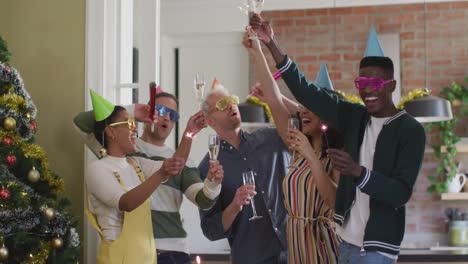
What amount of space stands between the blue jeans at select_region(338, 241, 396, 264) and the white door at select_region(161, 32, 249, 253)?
481cm

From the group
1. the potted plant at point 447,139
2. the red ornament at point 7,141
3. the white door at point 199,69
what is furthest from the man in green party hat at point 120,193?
the potted plant at point 447,139

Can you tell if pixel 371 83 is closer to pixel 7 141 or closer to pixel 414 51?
pixel 7 141

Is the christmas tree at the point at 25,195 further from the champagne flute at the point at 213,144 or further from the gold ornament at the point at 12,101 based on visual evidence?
the champagne flute at the point at 213,144

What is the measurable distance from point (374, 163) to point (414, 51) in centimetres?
482

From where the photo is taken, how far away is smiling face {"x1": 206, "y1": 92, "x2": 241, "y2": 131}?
325cm

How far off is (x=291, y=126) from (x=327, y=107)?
0.53 feet

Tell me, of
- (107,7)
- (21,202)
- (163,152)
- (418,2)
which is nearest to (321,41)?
(418,2)

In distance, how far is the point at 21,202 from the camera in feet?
9.28

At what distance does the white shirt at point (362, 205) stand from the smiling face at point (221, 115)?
812 millimetres

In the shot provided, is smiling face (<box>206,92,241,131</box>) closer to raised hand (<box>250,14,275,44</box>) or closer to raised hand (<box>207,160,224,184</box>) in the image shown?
raised hand (<box>207,160,224,184</box>)

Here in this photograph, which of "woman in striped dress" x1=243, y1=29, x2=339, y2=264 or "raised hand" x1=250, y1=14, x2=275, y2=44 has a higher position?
"raised hand" x1=250, y1=14, x2=275, y2=44

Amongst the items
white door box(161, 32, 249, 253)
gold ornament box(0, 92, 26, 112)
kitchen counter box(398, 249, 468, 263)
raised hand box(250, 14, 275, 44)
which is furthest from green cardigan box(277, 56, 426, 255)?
white door box(161, 32, 249, 253)

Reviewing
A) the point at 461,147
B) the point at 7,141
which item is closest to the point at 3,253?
the point at 7,141

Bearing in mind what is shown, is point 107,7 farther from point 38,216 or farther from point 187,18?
point 187,18
